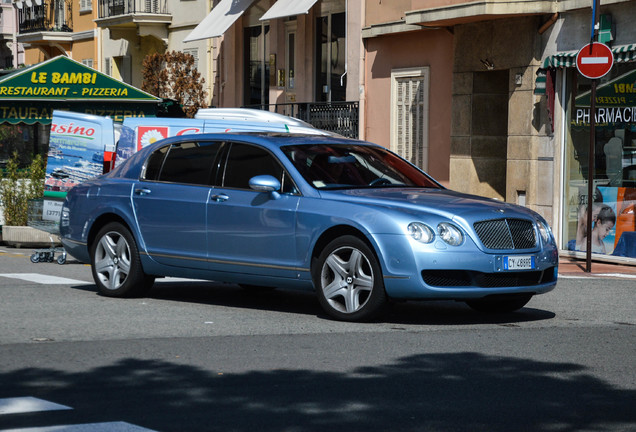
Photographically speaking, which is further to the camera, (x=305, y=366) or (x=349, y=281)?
(x=349, y=281)

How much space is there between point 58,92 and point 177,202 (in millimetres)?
11919

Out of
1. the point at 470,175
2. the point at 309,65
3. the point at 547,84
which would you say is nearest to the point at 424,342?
the point at 547,84

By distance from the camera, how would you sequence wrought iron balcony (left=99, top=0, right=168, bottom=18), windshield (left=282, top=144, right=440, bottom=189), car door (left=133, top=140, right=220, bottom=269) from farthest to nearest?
wrought iron balcony (left=99, top=0, right=168, bottom=18), car door (left=133, top=140, right=220, bottom=269), windshield (left=282, top=144, right=440, bottom=189)

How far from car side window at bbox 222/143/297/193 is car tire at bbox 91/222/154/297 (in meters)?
1.30

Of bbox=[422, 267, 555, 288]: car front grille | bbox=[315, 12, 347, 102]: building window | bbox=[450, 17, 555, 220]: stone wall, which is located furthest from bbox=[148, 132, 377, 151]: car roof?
bbox=[315, 12, 347, 102]: building window

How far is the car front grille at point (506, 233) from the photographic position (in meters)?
9.73

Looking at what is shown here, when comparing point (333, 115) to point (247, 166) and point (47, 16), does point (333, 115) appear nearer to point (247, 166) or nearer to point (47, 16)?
point (247, 166)

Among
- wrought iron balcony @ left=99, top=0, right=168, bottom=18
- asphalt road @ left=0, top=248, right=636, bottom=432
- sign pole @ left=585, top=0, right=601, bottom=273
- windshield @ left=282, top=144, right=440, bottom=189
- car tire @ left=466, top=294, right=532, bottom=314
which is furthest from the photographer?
wrought iron balcony @ left=99, top=0, right=168, bottom=18

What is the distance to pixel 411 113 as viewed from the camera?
79.7 ft

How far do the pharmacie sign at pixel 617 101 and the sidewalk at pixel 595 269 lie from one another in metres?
2.09

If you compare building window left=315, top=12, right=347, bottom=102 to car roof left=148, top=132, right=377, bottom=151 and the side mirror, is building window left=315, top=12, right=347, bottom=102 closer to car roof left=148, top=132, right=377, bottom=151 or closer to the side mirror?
car roof left=148, top=132, right=377, bottom=151

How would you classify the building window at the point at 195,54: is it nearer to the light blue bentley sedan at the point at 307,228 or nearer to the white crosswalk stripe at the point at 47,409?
the light blue bentley sedan at the point at 307,228

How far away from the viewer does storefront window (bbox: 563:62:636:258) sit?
18.1 metres

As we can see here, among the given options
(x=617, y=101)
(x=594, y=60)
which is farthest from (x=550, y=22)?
(x=594, y=60)
